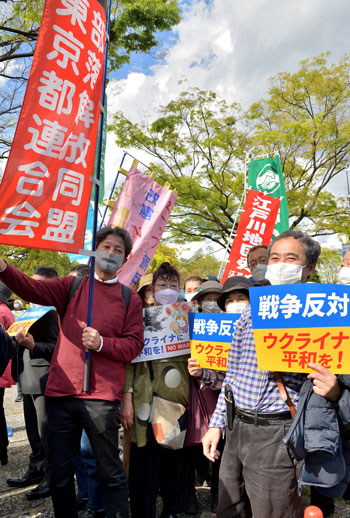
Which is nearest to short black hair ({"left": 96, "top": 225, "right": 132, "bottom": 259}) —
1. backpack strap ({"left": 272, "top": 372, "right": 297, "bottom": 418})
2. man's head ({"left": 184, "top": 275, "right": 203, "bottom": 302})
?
backpack strap ({"left": 272, "top": 372, "right": 297, "bottom": 418})

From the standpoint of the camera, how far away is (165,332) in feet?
9.62

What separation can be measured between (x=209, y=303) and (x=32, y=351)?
5.42 ft

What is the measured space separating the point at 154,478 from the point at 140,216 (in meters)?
2.77

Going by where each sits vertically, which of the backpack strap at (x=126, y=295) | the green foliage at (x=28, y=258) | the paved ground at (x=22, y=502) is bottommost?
the paved ground at (x=22, y=502)

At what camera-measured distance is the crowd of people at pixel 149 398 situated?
1.88 meters

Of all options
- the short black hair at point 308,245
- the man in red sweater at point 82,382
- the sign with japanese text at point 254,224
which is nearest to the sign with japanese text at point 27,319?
the man in red sweater at point 82,382

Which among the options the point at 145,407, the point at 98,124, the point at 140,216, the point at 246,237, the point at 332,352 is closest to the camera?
the point at 332,352

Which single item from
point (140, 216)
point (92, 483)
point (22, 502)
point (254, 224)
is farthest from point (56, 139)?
point (254, 224)

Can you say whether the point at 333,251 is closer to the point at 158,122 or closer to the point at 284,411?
the point at 158,122

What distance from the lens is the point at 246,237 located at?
6402 millimetres

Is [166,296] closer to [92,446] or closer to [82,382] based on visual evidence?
[82,382]

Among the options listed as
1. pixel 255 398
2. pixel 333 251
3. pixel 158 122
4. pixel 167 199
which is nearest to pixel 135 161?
pixel 167 199

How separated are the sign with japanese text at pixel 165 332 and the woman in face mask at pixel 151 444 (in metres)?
0.06

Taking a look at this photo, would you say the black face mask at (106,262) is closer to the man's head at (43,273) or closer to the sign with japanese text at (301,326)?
the sign with japanese text at (301,326)
